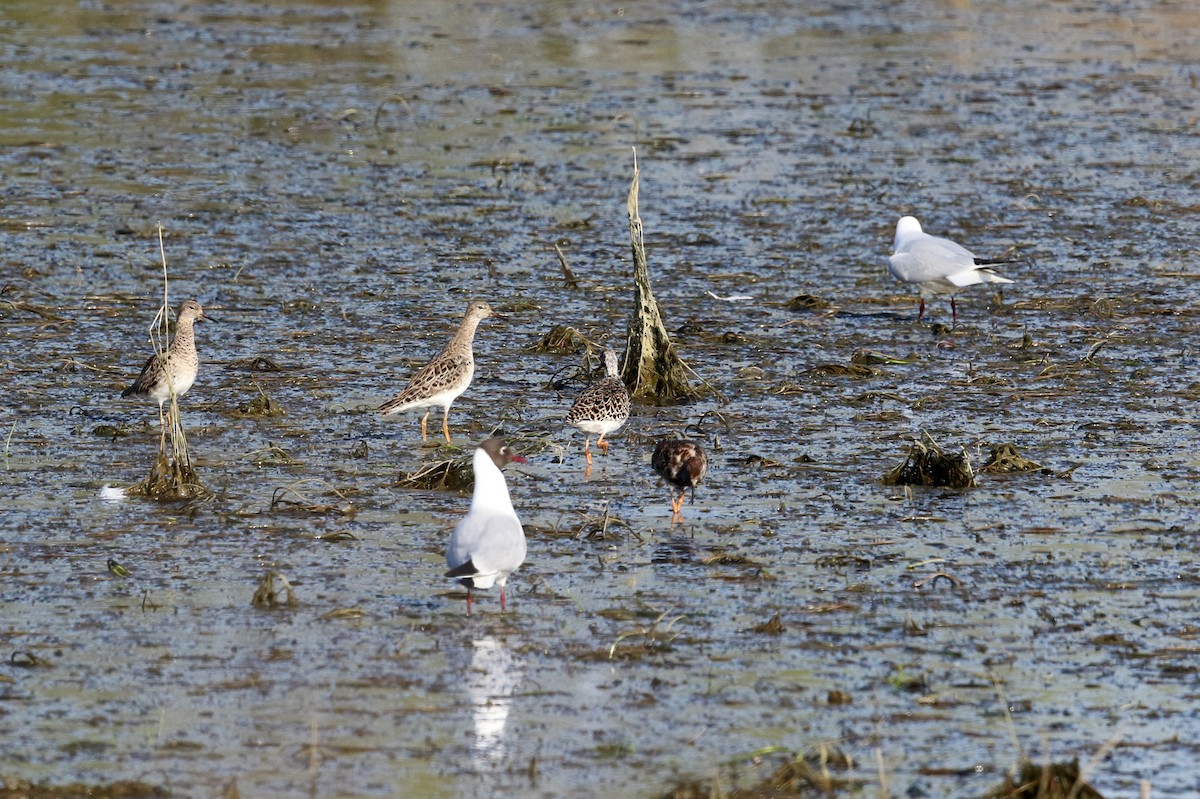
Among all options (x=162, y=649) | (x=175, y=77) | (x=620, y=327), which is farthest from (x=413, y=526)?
(x=175, y=77)

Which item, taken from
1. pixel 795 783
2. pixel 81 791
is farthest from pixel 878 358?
pixel 81 791

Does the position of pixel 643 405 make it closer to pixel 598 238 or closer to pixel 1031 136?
pixel 598 238

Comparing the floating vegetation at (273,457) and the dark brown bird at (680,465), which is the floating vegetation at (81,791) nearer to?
the dark brown bird at (680,465)

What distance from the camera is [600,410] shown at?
11.4 metres

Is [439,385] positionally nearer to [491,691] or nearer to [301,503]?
[301,503]

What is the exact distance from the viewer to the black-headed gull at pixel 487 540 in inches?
336

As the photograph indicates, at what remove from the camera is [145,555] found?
9570mm

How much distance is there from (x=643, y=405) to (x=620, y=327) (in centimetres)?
222

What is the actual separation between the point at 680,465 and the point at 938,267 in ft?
19.5

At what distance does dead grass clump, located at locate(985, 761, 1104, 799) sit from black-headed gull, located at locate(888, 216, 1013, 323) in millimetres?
9278

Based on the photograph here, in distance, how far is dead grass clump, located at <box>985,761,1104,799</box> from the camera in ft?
21.4

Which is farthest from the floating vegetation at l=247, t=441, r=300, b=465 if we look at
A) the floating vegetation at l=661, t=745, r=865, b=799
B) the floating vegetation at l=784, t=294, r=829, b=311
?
the floating vegetation at l=784, t=294, r=829, b=311

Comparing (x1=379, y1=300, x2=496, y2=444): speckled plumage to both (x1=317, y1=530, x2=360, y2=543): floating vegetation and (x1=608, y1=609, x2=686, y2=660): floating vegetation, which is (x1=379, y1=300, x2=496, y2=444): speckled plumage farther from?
(x1=608, y1=609, x2=686, y2=660): floating vegetation

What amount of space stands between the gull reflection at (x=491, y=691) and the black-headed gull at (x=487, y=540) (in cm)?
32
